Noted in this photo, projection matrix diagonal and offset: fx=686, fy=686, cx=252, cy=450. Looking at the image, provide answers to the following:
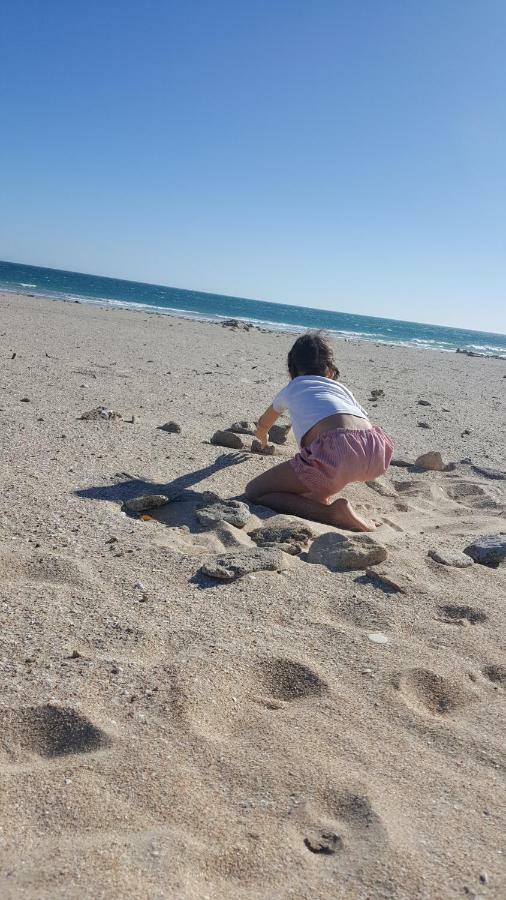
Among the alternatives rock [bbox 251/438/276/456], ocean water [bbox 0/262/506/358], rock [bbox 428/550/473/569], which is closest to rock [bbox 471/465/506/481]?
rock [bbox 251/438/276/456]

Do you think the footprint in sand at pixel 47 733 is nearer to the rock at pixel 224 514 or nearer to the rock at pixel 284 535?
the rock at pixel 284 535

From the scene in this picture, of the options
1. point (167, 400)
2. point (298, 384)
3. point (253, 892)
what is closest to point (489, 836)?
point (253, 892)

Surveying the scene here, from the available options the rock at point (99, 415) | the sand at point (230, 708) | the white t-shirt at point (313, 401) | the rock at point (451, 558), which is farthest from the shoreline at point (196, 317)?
the sand at point (230, 708)

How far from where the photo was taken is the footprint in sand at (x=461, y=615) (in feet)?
8.28

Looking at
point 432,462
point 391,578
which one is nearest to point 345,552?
point 391,578

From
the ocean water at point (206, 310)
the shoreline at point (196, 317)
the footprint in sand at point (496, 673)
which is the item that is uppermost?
the ocean water at point (206, 310)

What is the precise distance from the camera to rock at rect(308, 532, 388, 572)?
2.87 m

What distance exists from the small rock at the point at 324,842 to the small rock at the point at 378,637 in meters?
0.88

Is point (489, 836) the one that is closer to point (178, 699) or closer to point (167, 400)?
point (178, 699)

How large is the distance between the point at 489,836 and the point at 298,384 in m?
2.61

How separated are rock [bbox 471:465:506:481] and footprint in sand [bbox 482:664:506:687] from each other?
2.82 meters

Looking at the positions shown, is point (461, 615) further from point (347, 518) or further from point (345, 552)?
point (347, 518)

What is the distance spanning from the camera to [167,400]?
642 cm

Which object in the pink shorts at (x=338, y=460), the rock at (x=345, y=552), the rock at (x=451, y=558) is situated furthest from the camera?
the pink shorts at (x=338, y=460)
